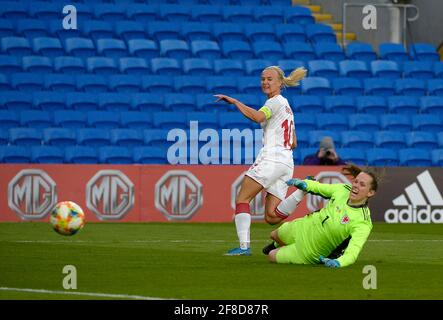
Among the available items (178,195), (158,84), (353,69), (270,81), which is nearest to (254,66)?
(158,84)

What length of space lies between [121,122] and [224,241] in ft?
23.2

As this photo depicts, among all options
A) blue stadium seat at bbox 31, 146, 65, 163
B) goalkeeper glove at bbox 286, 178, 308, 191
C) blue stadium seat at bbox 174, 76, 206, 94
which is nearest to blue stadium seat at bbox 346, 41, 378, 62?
blue stadium seat at bbox 174, 76, 206, 94

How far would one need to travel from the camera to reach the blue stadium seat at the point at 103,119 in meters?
22.0

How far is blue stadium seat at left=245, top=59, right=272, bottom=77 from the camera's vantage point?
959 inches

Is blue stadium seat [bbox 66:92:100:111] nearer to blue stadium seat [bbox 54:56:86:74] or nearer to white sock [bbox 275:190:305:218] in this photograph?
blue stadium seat [bbox 54:56:86:74]

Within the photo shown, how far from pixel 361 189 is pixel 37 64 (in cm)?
1288

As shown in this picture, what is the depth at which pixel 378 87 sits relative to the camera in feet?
82.7

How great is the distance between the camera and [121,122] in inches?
874

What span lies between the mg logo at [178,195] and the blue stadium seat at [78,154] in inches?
65.4

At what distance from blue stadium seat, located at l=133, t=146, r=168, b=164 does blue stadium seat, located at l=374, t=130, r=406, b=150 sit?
4.80 metres

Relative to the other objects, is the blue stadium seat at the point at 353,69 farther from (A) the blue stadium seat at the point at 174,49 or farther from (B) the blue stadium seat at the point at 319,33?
(A) the blue stadium seat at the point at 174,49

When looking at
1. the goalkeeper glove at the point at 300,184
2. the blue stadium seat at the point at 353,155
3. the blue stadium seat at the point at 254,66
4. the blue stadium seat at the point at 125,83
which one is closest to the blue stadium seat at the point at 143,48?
the blue stadium seat at the point at 125,83

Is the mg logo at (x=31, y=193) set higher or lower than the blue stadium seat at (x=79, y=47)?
lower

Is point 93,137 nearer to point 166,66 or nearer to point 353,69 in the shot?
point 166,66
